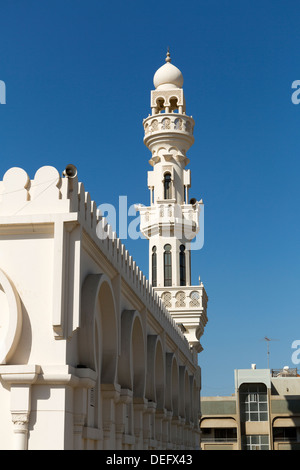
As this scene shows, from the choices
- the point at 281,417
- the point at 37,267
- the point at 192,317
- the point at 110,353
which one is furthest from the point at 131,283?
the point at 281,417

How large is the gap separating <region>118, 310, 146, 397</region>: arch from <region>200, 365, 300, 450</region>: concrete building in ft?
123

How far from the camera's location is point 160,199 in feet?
113

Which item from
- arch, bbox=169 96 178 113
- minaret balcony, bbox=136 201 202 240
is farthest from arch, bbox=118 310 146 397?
arch, bbox=169 96 178 113

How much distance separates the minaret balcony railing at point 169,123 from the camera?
34469 mm

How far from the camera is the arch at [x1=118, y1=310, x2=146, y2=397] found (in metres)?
16.7

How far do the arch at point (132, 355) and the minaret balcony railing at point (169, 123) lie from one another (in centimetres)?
1728

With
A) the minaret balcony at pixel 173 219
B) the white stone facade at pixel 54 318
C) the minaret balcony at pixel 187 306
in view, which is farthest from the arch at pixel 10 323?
the minaret balcony at pixel 173 219

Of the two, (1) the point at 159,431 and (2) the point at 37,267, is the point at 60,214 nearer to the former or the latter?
(2) the point at 37,267

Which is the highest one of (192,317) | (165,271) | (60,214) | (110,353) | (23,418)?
(165,271)

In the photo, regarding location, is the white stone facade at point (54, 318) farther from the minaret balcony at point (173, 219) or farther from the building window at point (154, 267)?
the building window at point (154, 267)

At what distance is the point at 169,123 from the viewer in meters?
34.6

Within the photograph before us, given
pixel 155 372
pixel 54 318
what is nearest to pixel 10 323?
pixel 54 318
